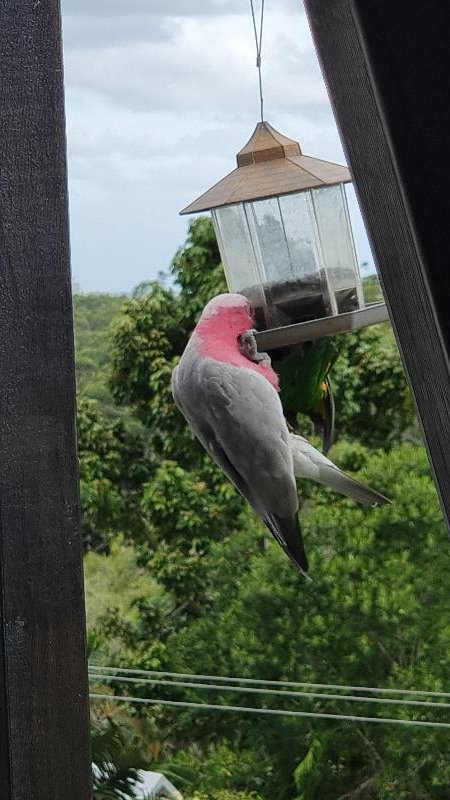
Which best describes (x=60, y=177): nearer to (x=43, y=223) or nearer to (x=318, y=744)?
(x=43, y=223)

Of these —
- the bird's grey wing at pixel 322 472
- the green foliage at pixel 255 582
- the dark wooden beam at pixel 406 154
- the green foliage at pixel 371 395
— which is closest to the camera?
the dark wooden beam at pixel 406 154

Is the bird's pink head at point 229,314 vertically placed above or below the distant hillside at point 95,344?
below

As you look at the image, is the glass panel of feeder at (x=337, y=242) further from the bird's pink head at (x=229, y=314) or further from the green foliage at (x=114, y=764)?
the green foliage at (x=114, y=764)

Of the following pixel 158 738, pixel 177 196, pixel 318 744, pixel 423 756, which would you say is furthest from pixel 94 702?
pixel 177 196

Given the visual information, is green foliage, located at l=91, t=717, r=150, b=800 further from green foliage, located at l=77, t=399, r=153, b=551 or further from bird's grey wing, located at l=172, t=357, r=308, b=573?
bird's grey wing, located at l=172, t=357, r=308, b=573

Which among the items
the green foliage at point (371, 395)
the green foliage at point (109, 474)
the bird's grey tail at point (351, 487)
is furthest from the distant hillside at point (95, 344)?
the bird's grey tail at point (351, 487)

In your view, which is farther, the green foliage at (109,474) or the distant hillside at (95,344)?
the distant hillside at (95,344)

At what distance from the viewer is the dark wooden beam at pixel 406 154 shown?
305mm

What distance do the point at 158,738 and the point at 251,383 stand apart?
4.84 meters

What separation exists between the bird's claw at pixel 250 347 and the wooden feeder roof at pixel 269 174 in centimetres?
19

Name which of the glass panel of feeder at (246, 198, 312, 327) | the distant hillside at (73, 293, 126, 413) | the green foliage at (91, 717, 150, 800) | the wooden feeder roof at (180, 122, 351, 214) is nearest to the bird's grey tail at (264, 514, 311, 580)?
the glass panel of feeder at (246, 198, 312, 327)

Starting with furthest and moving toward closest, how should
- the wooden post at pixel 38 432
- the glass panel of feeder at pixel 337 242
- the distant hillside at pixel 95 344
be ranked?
the distant hillside at pixel 95 344 < the glass panel of feeder at pixel 337 242 < the wooden post at pixel 38 432

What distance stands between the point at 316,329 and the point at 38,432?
581mm

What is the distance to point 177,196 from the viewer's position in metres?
8.30
